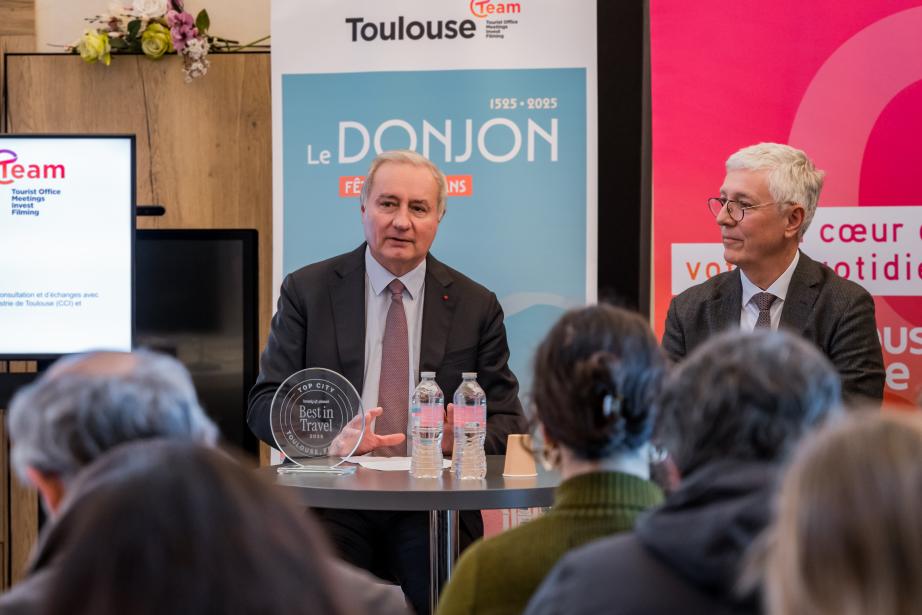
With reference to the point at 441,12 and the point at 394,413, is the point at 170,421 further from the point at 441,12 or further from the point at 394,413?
the point at 441,12

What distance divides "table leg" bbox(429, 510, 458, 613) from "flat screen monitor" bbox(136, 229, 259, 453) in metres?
1.78

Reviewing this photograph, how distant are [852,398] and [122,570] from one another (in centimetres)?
307

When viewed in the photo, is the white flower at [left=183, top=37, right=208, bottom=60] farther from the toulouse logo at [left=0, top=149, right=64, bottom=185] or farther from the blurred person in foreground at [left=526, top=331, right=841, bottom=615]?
the blurred person in foreground at [left=526, top=331, right=841, bottom=615]

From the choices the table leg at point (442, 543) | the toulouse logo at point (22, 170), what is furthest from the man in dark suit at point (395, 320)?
the toulouse logo at point (22, 170)

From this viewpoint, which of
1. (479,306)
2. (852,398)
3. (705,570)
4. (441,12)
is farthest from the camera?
(441,12)

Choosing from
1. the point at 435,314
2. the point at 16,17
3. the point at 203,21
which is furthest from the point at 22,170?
the point at 435,314

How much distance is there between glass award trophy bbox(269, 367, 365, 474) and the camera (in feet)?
10.6

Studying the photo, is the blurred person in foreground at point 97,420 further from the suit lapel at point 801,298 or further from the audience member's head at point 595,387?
the suit lapel at point 801,298

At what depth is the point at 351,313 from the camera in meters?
3.86

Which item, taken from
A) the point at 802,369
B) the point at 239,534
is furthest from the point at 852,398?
the point at 239,534

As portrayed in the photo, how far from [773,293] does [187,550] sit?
10.9 feet

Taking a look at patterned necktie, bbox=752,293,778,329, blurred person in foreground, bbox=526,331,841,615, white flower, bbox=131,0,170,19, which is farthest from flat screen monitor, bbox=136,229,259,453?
blurred person in foreground, bbox=526,331,841,615

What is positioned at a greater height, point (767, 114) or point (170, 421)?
point (767, 114)

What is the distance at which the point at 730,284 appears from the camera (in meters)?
4.02
